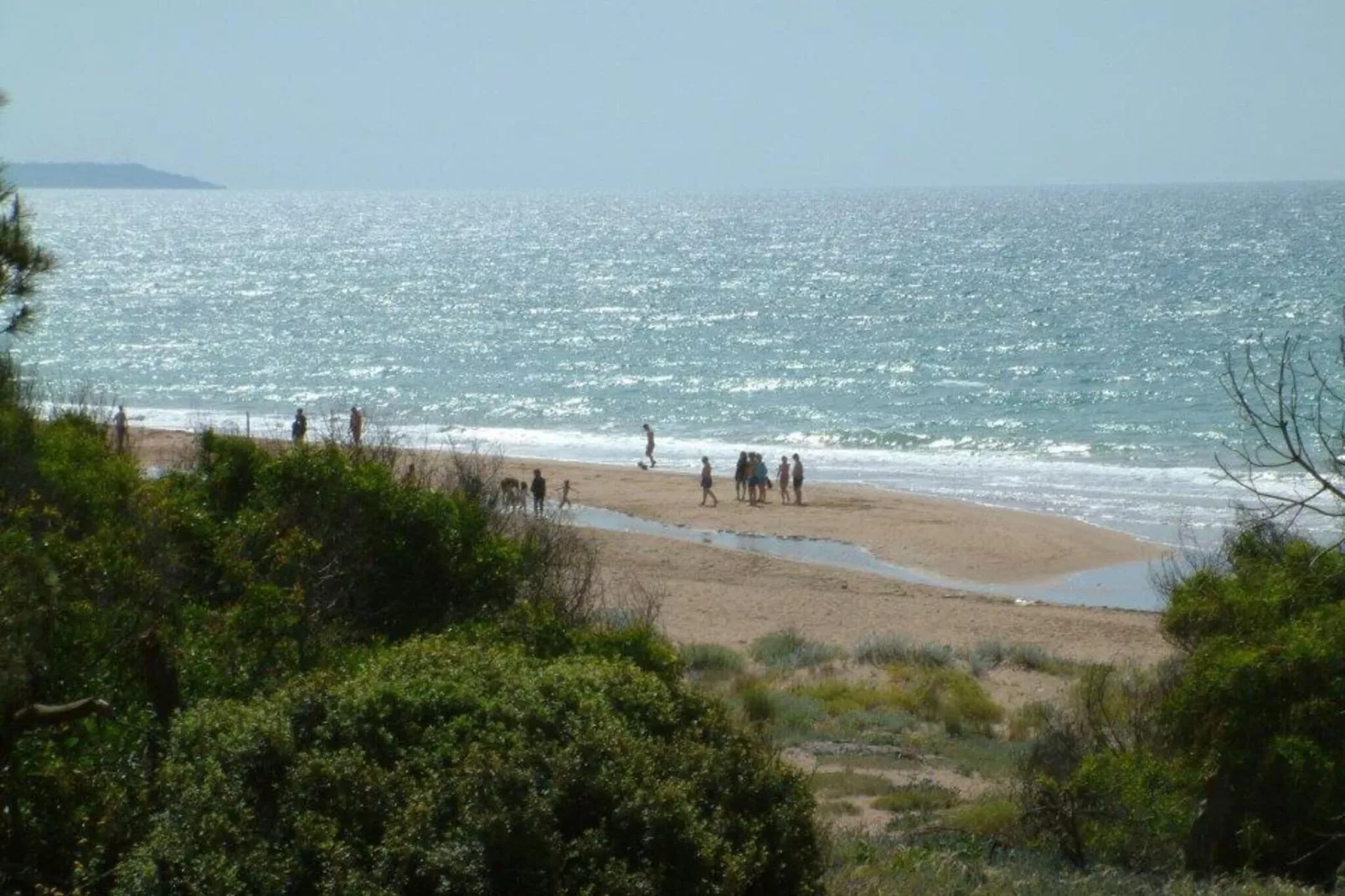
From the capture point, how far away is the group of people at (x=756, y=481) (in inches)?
1412

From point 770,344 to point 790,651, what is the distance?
4870 cm

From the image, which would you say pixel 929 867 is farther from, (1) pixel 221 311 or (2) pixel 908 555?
(1) pixel 221 311

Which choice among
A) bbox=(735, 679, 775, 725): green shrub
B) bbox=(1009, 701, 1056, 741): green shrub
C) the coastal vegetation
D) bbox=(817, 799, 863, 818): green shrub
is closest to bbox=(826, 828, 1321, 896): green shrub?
the coastal vegetation

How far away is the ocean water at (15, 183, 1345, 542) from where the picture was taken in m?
43.7

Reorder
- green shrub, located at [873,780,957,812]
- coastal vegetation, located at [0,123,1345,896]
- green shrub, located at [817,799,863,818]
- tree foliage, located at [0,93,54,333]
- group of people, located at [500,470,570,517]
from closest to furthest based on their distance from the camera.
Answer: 1. coastal vegetation, located at [0,123,1345,896]
2. tree foliage, located at [0,93,54,333]
3. green shrub, located at [817,799,863,818]
4. green shrub, located at [873,780,957,812]
5. group of people, located at [500,470,570,517]

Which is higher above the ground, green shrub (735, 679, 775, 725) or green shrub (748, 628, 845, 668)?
green shrub (735, 679, 775, 725)

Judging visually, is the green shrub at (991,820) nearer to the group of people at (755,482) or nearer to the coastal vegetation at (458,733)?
the coastal vegetation at (458,733)

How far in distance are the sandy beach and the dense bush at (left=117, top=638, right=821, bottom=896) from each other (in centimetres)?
1292

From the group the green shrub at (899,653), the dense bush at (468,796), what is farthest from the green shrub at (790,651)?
the dense bush at (468,796)

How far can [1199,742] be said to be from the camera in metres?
9.52

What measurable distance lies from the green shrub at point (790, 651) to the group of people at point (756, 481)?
13794mm

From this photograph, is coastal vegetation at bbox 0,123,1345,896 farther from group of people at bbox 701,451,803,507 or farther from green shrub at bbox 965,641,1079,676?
group of people at bbox 701,451,803,507

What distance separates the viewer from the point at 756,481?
36.2 m

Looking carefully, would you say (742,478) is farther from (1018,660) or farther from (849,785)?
(849,785)
